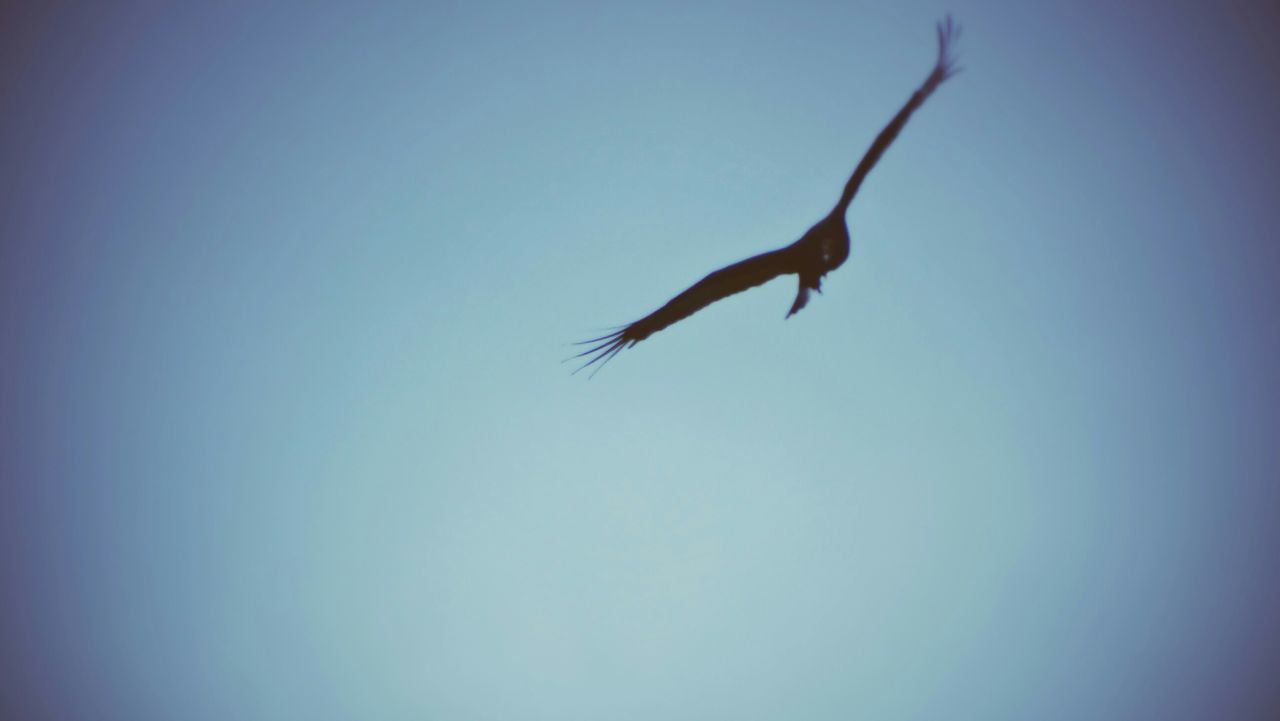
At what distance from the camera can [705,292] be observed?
11.8 ft

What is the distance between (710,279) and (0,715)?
698 inches

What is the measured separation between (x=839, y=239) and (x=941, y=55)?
107cm

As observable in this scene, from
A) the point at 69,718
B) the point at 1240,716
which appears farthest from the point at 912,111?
the point at 1240,716

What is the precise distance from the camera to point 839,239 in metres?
3.54

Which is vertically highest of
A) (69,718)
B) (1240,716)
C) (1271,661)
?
(69,718)

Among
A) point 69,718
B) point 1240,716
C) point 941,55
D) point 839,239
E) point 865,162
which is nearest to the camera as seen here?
point 941,55

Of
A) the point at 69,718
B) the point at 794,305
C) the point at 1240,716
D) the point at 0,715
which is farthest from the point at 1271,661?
the point at 0,715

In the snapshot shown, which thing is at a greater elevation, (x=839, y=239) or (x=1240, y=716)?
(x=839, y=239)

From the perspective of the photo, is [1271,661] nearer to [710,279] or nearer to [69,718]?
[710,279]

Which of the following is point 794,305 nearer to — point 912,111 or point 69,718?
point 912,111

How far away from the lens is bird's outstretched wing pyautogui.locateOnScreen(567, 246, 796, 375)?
356 centimetres

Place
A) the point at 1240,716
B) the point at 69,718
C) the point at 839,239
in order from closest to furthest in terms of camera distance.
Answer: the point at 839,239 < the point at 69,718 < the point at 1240,716

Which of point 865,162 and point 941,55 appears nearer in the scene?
point 941,55

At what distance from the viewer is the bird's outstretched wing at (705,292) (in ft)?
11.7
